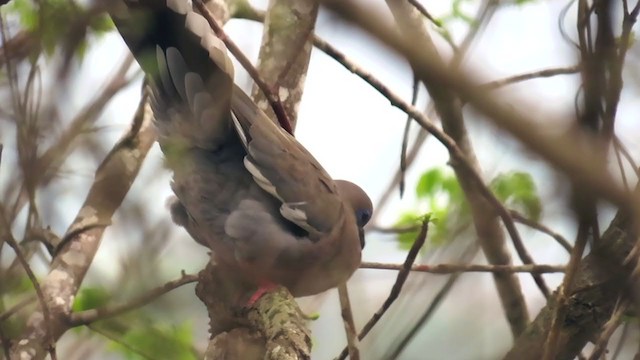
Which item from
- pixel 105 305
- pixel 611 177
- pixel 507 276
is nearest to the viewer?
pixel 611 177

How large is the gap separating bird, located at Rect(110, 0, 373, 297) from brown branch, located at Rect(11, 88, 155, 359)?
19 centimetres

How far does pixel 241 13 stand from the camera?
3105 mm

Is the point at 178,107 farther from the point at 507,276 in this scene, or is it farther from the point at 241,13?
the point at 507,276

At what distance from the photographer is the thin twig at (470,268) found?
1.69 m

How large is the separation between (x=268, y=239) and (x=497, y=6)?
957 millimetres

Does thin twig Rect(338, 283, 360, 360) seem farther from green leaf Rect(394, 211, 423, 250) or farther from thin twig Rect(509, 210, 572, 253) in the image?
green leaf Rect(394, 211, 423, 250)

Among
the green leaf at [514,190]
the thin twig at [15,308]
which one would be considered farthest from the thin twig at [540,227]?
the thin twig at [15,308]

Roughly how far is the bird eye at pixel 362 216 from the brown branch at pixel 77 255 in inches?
28.4

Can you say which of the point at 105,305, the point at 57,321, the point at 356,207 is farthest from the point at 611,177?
the point at 356,207

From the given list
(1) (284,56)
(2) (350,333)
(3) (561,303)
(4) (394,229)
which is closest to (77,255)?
(1) (284,56)

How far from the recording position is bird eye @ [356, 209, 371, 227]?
2.81m

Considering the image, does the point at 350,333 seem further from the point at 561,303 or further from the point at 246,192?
the point at 246,192

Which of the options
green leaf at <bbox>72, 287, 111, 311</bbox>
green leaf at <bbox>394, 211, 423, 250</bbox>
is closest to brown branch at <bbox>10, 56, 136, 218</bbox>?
green leaf at <bbox>72, 287, 111, 311</bbox>

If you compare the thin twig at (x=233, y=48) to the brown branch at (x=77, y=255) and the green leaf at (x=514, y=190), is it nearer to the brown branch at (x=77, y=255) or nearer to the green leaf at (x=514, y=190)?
the brown branch at (x=77, y=255)
